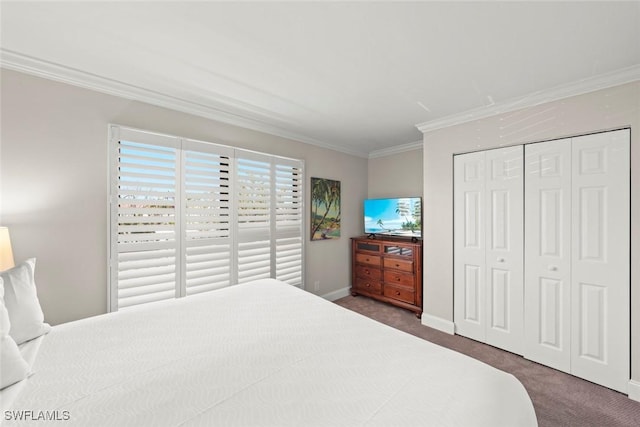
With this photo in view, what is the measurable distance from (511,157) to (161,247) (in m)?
3.54

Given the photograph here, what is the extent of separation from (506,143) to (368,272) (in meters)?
2.47

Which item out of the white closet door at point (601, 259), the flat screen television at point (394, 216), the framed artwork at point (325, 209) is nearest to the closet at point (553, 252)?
the white closet door at point (601, 259)

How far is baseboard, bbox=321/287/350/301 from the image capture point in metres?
3.99

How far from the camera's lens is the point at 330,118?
300 centimetres

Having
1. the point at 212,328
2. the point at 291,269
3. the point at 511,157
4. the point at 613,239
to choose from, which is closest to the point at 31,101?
the point at 212,328

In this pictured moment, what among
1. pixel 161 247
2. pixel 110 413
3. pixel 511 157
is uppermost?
pixel 511 157

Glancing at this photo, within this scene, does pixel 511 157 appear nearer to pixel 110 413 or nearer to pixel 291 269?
pixel 291 269

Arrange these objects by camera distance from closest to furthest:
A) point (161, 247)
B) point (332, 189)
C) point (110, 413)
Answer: point (110, 413)
point (161, 247)
point (332, 189)

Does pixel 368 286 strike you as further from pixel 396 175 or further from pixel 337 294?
pixel 396 175

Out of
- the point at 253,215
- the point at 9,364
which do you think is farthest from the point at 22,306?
the point at 253,215

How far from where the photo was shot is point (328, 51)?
68.0 inches

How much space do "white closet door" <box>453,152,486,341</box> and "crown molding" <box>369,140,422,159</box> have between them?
1140 millimetres

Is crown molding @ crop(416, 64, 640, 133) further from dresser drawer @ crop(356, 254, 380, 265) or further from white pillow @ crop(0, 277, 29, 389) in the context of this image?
white pillow @ crop(0, 277, 29, 389)

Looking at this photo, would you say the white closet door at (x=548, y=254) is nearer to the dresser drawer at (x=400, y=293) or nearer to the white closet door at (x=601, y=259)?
the white closet door at (x=601, y=259)
